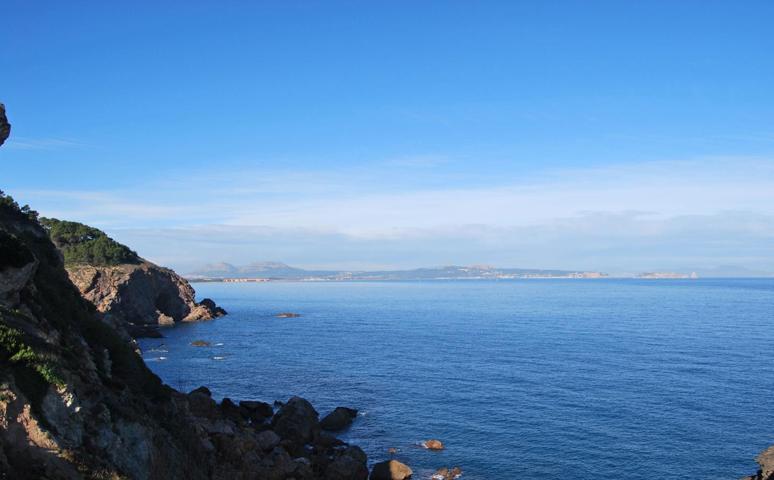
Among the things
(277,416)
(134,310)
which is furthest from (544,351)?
(134,310)

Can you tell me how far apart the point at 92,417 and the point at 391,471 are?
873 inches

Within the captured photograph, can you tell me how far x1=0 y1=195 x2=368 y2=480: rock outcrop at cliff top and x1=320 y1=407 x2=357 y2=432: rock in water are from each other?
10.6 ft

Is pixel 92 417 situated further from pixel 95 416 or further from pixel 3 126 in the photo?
pixel 3 126

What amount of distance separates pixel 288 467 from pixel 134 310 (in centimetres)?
10098

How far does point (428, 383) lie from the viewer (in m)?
68.2

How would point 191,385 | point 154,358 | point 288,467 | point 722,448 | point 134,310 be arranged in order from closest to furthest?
1. point 288,467
2. point 722,448
3. point 191,385
4. point 154,358
5. point 134,310

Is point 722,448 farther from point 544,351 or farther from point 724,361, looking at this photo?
point 544,351

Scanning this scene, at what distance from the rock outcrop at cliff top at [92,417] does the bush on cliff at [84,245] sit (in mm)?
87469

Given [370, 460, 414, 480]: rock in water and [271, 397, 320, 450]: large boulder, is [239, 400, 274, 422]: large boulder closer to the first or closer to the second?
[271, 397, 320, 450]: large boulder

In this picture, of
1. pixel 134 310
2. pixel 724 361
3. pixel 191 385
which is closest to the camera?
pixel 191 385

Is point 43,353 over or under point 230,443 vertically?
over

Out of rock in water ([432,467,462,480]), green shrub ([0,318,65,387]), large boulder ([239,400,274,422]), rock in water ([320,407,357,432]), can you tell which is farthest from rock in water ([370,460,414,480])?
green shrub ([0,318,65,387])

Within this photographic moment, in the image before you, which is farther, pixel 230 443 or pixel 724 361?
pixel 724 361

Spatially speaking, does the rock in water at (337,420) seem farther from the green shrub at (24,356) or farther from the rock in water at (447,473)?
the green shrub at (24,356)
